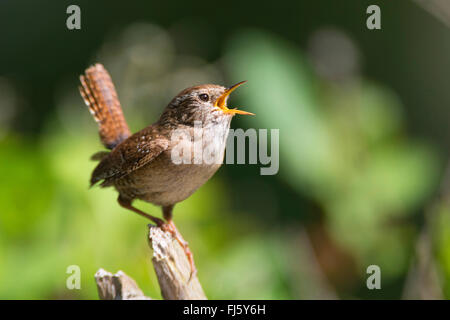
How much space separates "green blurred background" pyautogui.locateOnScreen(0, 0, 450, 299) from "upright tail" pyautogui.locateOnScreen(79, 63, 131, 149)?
0.37 m

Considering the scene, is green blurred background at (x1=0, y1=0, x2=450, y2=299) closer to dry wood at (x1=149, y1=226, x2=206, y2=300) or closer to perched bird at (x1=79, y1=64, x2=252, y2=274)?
perched bird at (x1=79, y1=64, x2=252, y2=274)

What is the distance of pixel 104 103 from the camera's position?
3.31 m

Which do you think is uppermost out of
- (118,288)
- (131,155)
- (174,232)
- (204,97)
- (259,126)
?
(204,97)

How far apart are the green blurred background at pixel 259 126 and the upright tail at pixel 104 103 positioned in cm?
37

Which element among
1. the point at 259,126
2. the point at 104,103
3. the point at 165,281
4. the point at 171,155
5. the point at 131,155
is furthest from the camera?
the point at 259,126

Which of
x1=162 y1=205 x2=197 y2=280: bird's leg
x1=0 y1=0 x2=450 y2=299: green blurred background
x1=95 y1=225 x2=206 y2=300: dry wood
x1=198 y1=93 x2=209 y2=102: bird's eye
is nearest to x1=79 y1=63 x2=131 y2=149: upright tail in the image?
x1=0 y1=0 x2=450 y2=299: green blurred background

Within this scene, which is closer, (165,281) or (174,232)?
(165,281)

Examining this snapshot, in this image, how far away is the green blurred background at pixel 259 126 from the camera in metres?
3.42

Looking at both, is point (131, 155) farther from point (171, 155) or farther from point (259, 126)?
point (259, 126)

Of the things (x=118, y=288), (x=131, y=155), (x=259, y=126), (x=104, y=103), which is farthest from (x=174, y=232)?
(x=259, y=126)

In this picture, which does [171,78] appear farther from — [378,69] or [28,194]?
[378,69]

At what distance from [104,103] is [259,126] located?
136cm

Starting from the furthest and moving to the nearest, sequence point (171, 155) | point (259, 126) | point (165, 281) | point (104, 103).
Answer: point (259, 126) → point (104, 103) → point (171, 155) → point (165, 281)

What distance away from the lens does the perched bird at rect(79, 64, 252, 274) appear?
8.22 ft
